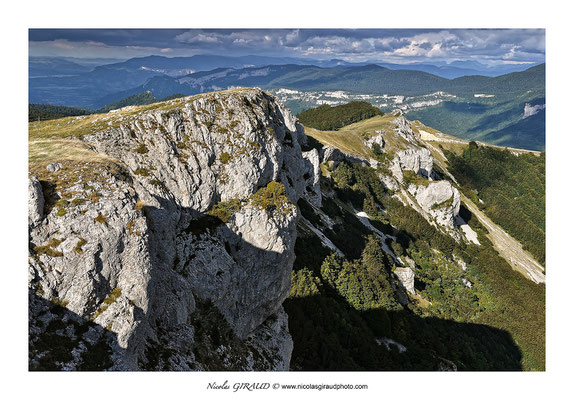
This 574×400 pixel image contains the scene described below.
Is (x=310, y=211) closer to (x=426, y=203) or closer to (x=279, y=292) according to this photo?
(x=279, y=292)

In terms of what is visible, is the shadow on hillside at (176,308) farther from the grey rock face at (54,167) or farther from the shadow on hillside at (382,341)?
the shadow on hillside at (382,341)

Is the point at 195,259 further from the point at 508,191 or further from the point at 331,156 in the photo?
the point at 508,191

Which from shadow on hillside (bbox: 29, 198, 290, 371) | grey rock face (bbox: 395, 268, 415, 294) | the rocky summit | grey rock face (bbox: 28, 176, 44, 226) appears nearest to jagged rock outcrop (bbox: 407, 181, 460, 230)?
grey rock face (bbox: 395, 268, 415, 294)

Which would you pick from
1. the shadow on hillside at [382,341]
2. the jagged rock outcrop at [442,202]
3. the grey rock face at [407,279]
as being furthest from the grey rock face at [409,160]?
the shadow on hillside at [382,341]

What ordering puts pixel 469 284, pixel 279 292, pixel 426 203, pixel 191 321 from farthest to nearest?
pixel 426 203 < pixel 469 284 < pixel 279 292 < pixel 191 321

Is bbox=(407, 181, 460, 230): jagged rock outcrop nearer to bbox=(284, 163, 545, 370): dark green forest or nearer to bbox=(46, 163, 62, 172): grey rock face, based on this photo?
bbox=(284, 163, 545, 370): dark green forest

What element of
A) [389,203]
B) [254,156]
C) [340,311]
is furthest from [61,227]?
[389,203]
